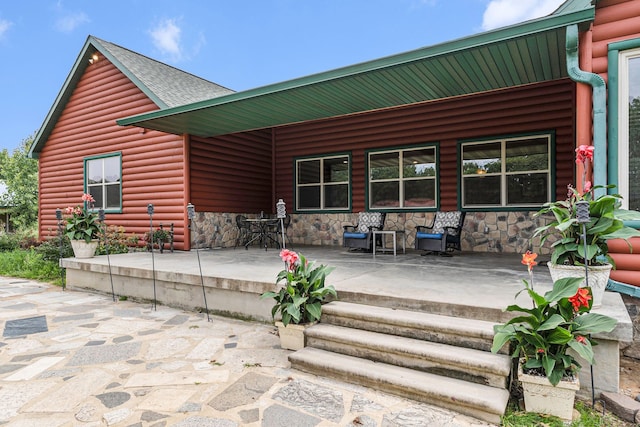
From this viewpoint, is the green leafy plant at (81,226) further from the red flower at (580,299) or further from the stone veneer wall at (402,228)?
the red flower at (580,299)

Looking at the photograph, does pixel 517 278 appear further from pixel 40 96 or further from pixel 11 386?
pixel 40 96

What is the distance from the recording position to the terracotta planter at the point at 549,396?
7.02ft

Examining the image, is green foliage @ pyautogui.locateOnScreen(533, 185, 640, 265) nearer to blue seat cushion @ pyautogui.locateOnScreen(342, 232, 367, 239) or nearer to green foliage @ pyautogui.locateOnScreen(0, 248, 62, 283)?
blue seat cushion @ pyautogui.locateOnScreen(342, 232, 367, 239)

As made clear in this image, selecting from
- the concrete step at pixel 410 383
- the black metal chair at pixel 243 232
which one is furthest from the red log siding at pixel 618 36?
the black metal chair at pixel 243 232

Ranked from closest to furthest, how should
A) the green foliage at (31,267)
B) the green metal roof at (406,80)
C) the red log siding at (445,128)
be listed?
the green metal roof at (406,80), the red log siding at (445,128), the green foliage at (31,267)

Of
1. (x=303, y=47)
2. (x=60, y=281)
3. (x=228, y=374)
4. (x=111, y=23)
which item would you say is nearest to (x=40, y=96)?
(x=111, y=23)

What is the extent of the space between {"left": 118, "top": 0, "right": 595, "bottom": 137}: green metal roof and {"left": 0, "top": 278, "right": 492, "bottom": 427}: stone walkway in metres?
3.23

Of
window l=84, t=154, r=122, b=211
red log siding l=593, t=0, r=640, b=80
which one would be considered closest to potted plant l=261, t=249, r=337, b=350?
red log siding l=593, t=0, r=640, b=80

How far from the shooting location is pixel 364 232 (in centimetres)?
692

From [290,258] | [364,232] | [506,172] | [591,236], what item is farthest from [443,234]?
[290,258]

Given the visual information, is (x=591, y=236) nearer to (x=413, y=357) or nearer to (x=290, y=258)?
(x=413, y=357)

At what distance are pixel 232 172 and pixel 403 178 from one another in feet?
12.5

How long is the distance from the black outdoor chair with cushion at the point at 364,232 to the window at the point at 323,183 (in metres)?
0.84

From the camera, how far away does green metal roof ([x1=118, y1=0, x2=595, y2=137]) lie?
151 inches
